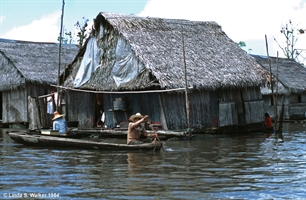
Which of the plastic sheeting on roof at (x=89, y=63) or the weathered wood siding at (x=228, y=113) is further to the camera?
the plastic sheeting on roof at (x=89, y=63)

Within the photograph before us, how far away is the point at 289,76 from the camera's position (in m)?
30.0

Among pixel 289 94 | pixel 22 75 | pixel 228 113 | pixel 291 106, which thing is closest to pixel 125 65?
pixel 228 113

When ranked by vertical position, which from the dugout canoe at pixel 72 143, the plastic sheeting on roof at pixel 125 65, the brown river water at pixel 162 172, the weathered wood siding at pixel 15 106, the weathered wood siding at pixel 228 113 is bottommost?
the brown river water at pixel 162 172

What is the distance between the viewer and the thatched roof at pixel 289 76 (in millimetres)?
27859

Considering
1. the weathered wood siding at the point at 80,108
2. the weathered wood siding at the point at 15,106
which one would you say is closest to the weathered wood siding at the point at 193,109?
the weathered wood siding at the point at 80,108

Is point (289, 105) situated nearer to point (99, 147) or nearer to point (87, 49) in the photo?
point (87, 49)

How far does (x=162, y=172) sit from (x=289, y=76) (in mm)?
20934

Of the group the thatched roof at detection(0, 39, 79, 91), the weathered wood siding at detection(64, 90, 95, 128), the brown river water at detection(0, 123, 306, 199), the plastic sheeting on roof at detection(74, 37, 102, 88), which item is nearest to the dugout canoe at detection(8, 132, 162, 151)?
the brown river water at detection(0, 123, 306, 199)

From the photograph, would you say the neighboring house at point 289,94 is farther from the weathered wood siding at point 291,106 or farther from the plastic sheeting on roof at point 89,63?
the plastic sheeting on roof at point 89,63

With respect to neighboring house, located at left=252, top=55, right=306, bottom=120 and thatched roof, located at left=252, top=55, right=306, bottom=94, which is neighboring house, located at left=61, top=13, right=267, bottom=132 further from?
neighboring house, located at left=252, top=55, right=306, bottom=120

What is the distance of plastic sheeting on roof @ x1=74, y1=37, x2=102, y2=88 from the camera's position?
2081 centimetres

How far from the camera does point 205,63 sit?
1934 centimetres

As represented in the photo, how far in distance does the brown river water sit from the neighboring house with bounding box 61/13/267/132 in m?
2.61

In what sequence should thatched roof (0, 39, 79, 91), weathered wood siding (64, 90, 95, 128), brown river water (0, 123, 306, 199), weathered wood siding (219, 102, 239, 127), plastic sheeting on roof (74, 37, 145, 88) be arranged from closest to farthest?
brown river water (0, 123, 306, 199)
plastic sheeting on roof (74, 37, 145, 88)
weathered wood siding (219, 102, 239, 127)
weathered wood siding (64, 90, 95, 128)
thatched roof (0, 39, 79, 91)
